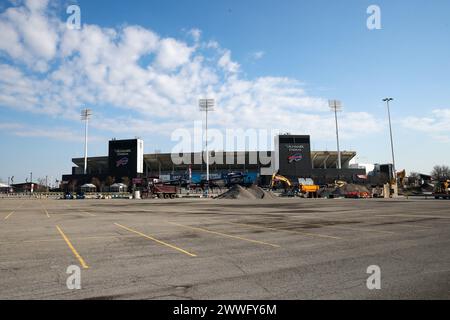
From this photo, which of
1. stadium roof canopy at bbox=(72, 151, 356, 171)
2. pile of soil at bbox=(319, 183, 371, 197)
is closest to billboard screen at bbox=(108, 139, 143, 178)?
stadium roof canopy at bbox=(72, 151, 356, 171)

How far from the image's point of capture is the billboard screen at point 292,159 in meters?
129

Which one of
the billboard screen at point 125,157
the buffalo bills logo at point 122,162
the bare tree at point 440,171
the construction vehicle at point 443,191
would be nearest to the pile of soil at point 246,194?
the construction vehicle at point 443,191

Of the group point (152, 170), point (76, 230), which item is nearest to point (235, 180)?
point (152, 170)

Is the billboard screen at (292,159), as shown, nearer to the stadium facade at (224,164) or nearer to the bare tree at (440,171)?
the stadium facade at (224,164)

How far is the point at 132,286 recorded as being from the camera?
22.1ft

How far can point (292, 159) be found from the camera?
130 m

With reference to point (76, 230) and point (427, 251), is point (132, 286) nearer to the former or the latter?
point (427, 251)

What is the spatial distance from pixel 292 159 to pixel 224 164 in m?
32.6

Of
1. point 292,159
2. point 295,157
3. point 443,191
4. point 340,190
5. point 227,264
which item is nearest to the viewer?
point 227,264

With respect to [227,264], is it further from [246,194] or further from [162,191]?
[162,191]

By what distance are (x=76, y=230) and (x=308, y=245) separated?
36.6 ft

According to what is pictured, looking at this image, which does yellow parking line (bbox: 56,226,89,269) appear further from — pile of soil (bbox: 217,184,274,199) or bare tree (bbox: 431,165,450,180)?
bare tree (bbox: 431,165,450,180)

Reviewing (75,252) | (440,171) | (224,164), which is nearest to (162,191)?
(75,252)

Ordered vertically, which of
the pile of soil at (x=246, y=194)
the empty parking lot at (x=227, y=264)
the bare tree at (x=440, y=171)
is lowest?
the empty parking lot at (x=227, y=264)
